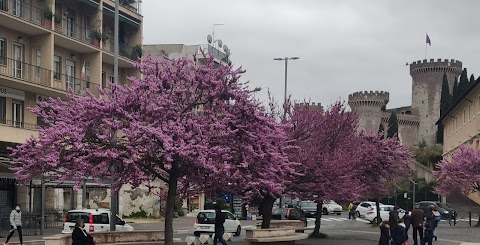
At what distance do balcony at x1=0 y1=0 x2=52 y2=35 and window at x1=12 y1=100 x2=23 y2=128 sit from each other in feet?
12.3

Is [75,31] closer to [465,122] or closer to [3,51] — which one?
→ [3,51]

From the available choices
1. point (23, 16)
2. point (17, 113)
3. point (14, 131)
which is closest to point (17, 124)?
point (17, 113)

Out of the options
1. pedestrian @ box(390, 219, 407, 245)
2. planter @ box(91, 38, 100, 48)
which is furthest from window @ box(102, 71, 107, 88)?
pedestrian @ box(390, 219, 407, 245)

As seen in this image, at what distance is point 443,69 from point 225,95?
102 meters

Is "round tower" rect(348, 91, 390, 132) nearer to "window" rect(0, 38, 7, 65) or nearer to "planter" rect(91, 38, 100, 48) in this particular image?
"planter" rect(91, 38, 100, 48)

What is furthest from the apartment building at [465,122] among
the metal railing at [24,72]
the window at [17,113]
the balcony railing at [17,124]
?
the window at [17,113]

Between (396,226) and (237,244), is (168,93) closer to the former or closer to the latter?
(396,226)

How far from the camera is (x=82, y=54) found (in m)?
41.5

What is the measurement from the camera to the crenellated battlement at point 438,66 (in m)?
114

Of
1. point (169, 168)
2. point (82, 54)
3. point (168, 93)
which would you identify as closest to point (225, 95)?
point (168, 93)

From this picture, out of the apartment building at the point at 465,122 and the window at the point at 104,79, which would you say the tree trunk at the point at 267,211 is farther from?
the apartment building at the point at 465,122

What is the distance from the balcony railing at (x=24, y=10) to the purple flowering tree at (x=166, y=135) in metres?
17.4

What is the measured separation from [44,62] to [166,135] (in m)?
21.6

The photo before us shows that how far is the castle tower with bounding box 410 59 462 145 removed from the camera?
114062mm
